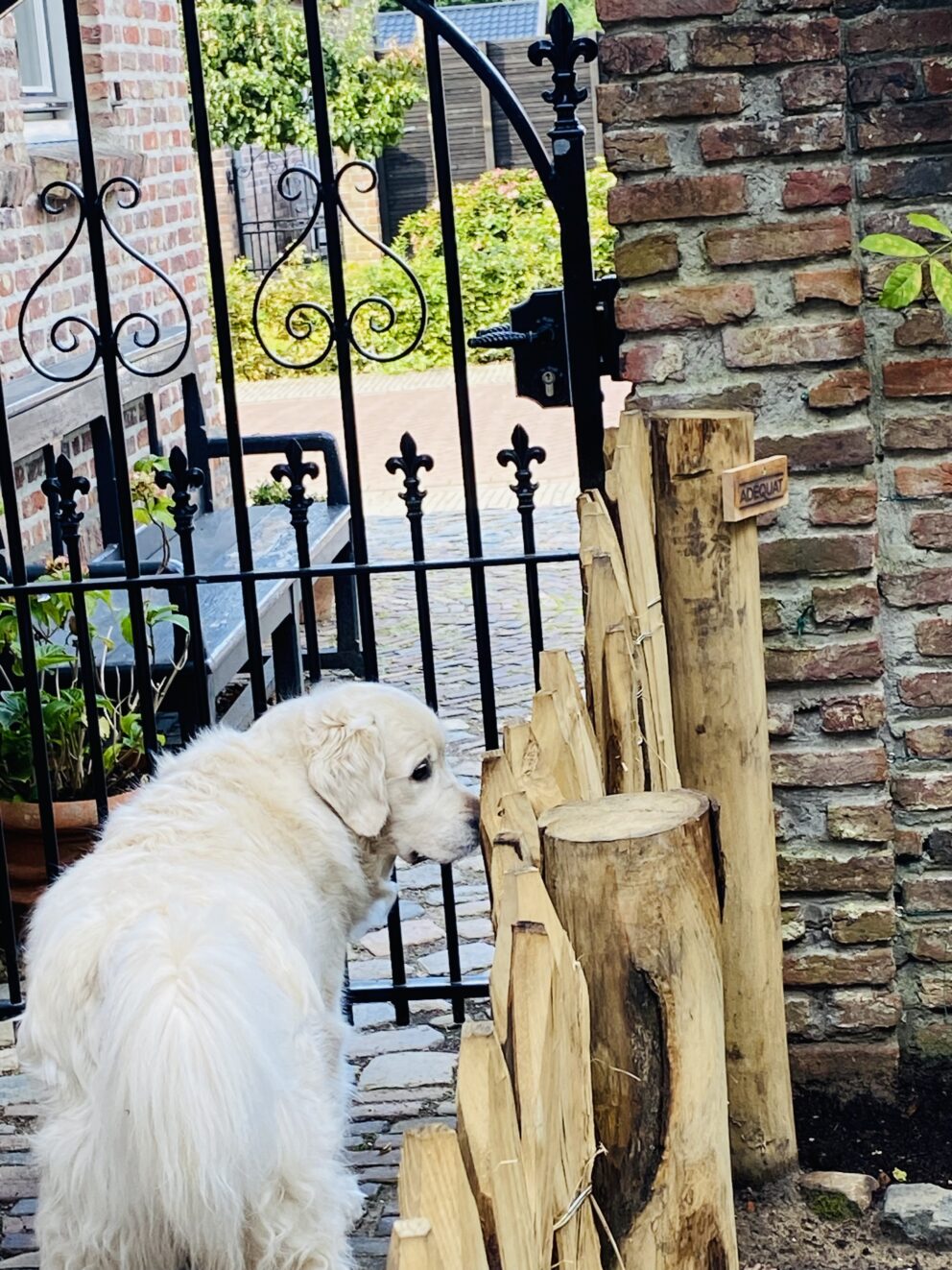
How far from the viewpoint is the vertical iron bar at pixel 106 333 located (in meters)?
3.75

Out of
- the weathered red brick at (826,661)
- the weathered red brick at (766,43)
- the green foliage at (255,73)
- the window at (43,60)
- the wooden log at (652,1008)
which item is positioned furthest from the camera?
the green foliage at (255,73)

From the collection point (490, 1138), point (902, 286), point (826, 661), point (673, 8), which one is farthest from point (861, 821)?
point (490, 1138)

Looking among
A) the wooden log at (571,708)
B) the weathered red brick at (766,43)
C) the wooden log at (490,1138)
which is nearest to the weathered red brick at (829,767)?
the wooden log at (571,708)

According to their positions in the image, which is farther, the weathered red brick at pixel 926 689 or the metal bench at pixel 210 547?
the metal bench at pixel 210 547

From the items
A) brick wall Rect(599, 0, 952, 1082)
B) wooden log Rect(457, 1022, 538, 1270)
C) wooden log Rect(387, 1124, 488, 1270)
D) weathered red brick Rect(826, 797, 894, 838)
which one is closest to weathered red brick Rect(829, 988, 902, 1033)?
brick wall Rect(599, 0, 952, 1082)

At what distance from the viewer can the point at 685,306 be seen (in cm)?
337

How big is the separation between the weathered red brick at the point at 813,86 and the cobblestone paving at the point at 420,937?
2339mm

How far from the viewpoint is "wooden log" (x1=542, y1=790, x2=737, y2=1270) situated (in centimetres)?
191

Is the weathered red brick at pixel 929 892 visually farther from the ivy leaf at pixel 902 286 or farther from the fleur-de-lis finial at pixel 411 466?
the fleur-de-lis finial at pixel 411 466

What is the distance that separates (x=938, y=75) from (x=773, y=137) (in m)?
0.35

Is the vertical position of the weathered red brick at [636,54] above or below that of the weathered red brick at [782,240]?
above

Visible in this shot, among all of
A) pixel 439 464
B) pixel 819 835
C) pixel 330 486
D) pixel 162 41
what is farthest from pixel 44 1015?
pixel 439 464

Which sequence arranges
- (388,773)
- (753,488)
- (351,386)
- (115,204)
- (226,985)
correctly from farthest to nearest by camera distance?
(115,204) < (351,386) < (388,773) < (753,488) < (226,985)

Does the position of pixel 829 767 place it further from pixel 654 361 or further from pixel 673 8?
pixel 673 8
